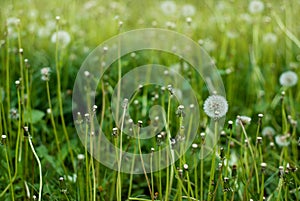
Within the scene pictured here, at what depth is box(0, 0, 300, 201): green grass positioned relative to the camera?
1427mm

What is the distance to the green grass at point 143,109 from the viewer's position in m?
1.43

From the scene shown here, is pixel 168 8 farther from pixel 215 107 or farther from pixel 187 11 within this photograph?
pixel 215 107

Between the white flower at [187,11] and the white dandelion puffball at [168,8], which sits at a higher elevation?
the white dandelion puffball at [168,8]

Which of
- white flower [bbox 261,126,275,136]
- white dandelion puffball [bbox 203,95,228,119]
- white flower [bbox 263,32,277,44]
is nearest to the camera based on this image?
white dandelion puffball [bbox 203,95,228,119]

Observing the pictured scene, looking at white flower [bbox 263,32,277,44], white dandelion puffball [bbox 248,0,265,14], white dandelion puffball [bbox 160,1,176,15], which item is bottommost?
white flower [bbox 263,32,277,44]

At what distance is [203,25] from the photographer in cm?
280

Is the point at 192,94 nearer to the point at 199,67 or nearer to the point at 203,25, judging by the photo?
the point at 199,67

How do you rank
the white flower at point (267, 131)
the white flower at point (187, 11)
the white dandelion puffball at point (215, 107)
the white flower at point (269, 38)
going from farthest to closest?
the white flower at point (187, 11)
the white flower at point (269, 38)
the white flower at point (267, 131)
the white dandelion puffball at point (215, 107)

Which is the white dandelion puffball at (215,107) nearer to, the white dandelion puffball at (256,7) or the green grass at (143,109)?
the green grass at (143,109)

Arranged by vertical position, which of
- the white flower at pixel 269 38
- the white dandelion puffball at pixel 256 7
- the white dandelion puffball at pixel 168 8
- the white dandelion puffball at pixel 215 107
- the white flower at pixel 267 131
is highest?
the white dandelion puffball at pixel 168 8

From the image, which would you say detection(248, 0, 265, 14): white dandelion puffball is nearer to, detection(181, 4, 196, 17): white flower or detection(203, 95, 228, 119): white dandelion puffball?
detection(181, 4, 196, 17): white flower

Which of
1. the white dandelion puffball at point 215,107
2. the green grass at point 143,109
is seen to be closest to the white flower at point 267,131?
the green grass at point 143,109

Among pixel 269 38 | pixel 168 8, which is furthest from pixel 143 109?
pixel 168 8

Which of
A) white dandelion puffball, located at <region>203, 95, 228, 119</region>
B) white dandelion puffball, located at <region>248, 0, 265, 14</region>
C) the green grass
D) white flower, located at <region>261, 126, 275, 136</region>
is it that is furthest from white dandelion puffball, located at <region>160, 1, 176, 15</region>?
white dandelion puffball, located at <region>203, 95, 228, 119</region>
